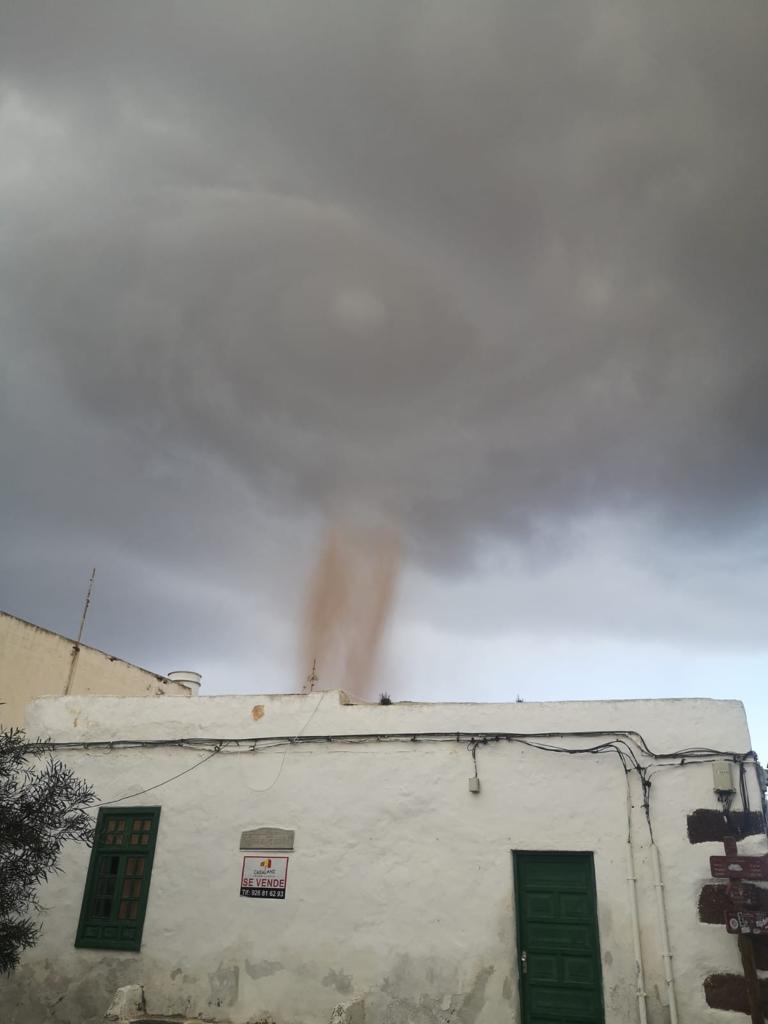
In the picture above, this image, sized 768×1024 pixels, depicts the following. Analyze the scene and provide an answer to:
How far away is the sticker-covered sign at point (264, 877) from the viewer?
10.8 metres

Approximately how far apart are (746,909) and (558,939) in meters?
2.23

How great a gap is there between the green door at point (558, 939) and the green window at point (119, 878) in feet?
18.0

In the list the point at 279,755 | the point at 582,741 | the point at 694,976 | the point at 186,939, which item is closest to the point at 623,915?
the point at 694,976

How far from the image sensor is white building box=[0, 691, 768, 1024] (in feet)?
30.7

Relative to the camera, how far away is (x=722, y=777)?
9.43 m

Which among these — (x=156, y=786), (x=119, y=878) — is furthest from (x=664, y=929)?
(x=119, y=878)

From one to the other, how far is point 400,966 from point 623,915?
2900 mm

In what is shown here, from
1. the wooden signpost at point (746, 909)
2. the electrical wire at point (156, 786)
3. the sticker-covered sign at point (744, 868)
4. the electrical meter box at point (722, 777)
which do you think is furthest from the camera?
the electrical wire at point (156, 786)

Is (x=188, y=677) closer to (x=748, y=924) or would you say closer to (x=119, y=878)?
(x=119, y=878)

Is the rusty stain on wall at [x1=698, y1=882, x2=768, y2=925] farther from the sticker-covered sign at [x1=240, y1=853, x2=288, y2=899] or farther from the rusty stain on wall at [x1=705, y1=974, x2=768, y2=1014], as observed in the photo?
the sticker-covered sign at [x1=240, y1=853, x2=288, y2=899]

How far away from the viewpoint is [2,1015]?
36.9 ft

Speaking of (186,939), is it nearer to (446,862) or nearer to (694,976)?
(446,862)

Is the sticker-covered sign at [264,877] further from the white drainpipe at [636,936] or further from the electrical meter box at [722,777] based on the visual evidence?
the electrical meter box at [722,777]

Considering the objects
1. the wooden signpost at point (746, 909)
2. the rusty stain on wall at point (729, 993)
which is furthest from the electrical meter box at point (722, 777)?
the rusty stain on wall at point (729, 993)
